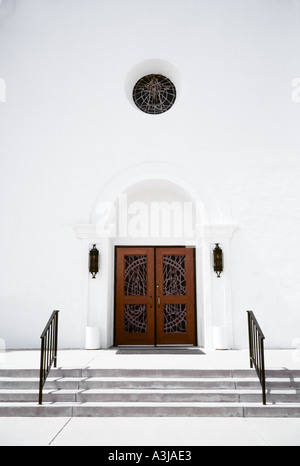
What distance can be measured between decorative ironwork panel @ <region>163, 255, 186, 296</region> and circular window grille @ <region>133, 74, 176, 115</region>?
10.9ft

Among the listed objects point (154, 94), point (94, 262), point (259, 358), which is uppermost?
point (154, 94)

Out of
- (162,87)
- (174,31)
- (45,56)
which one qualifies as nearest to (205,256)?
(162,87)

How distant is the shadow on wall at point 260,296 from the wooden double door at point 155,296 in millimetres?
1056

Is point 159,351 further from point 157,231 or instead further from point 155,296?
point 157,231

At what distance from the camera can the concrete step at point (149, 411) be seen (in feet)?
16.0

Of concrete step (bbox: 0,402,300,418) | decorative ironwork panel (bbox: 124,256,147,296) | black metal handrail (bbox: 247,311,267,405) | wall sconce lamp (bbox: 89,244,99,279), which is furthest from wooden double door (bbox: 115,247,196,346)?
concrete step (bbox: 0,402,300,418)

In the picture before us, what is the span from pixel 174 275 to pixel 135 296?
0.97m

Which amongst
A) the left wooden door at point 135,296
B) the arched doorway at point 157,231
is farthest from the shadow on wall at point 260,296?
the left wooden door at point 135,296

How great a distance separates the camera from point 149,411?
4.91 meters

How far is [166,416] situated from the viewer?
16.0ft

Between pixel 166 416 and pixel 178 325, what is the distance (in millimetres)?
3773

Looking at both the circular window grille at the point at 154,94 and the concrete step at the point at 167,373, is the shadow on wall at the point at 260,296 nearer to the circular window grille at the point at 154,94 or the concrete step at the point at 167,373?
the concrete step at the point at 167,373

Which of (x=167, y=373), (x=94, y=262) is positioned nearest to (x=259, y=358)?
(x=167, y=373)

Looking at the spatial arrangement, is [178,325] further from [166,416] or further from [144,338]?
[166,416]
